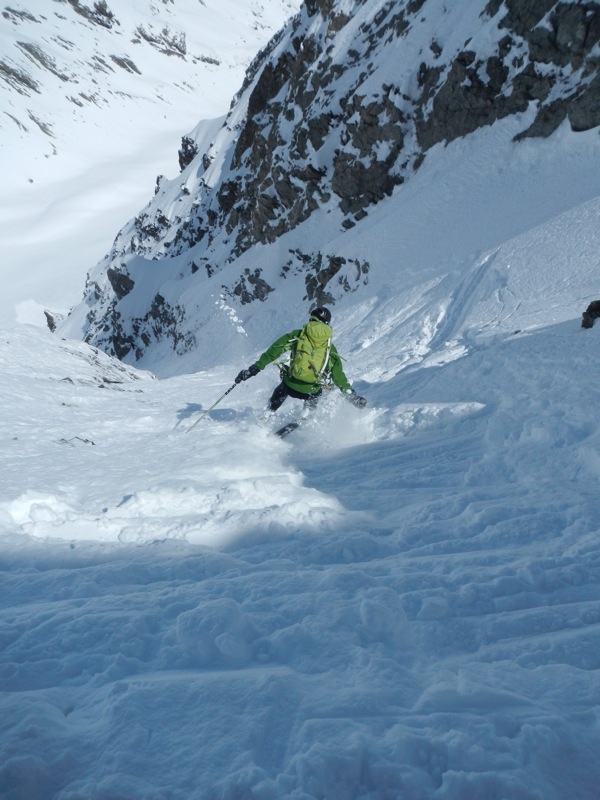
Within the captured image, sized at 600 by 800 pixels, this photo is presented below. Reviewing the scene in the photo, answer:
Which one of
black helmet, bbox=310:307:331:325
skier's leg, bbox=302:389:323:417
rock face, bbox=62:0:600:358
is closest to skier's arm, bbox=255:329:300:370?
black helmet, bbox=310:307:331:325

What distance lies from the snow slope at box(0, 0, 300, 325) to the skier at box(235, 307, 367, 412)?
141ft

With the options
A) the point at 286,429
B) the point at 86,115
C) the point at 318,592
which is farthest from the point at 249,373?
the point at 86,115

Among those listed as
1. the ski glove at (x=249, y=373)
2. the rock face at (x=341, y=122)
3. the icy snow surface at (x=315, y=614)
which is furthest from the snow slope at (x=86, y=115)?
the icy snow surface at (x=315, y=614)

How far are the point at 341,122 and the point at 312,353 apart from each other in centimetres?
2088

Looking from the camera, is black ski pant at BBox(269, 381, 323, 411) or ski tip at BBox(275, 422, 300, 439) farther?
black ski pant at BBox(269, 381, 323, 411)

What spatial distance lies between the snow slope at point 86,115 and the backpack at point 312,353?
4323cm

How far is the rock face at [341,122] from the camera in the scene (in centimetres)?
1731

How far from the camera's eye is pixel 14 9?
8506cm

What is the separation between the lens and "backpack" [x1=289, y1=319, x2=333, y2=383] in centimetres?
714

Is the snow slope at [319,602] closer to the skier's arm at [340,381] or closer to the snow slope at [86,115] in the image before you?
the skier's arm at [340,381]

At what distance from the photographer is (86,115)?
75.0 m

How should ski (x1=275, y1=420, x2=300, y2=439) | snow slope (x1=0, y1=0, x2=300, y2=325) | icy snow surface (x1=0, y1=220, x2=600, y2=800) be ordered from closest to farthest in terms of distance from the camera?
icy snow surface (x1=0, y1=220, x2=600, y2=800), ski (x1=275, y1=420, x2=300, y2=439), snow slope (x1=0, y1=0, x2=300, y2=325)

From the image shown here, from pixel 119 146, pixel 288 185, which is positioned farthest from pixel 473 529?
pixel 119 146

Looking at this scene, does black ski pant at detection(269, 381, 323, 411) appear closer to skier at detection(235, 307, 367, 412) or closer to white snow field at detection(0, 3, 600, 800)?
skier at detection(235, 307, 367, 412)
